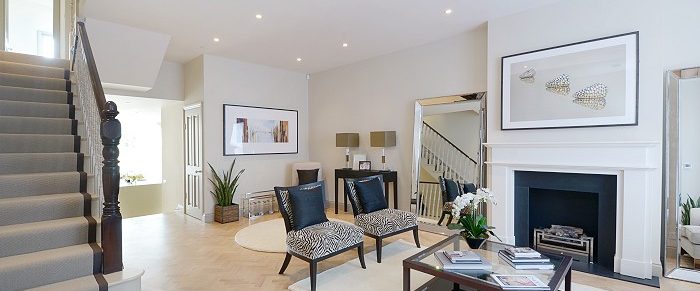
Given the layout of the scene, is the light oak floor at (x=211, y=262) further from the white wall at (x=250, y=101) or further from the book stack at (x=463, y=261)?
the book stack at (x=463, y=261)

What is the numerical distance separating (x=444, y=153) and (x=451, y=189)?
56cm

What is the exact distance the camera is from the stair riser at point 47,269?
1.90m

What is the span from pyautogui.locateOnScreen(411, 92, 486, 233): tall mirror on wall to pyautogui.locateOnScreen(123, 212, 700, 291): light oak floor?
520mm

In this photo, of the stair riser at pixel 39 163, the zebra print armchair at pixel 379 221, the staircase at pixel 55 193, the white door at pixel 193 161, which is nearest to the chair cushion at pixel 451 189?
the zebra print armchair at pixel 379 221

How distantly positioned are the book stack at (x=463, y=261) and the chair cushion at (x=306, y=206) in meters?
1.39

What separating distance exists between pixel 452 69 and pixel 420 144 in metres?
1.26

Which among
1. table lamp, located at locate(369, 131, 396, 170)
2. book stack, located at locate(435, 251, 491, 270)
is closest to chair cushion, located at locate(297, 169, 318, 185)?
table lamp, located at locate(369, 131, 396, 170)

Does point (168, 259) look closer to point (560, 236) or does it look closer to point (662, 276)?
point (560, 236)

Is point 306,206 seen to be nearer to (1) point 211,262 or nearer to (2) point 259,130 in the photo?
(1) point 211,262

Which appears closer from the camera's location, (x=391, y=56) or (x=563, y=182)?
(x=563, y=182)

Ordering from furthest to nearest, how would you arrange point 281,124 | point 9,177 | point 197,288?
point 281,124, point 197,288, point 9,177

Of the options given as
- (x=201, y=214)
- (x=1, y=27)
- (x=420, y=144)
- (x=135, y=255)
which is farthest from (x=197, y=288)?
(x=1, y=27)

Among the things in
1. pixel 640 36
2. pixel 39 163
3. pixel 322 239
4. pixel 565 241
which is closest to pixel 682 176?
pixel 565 241

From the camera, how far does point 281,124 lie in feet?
22.0
